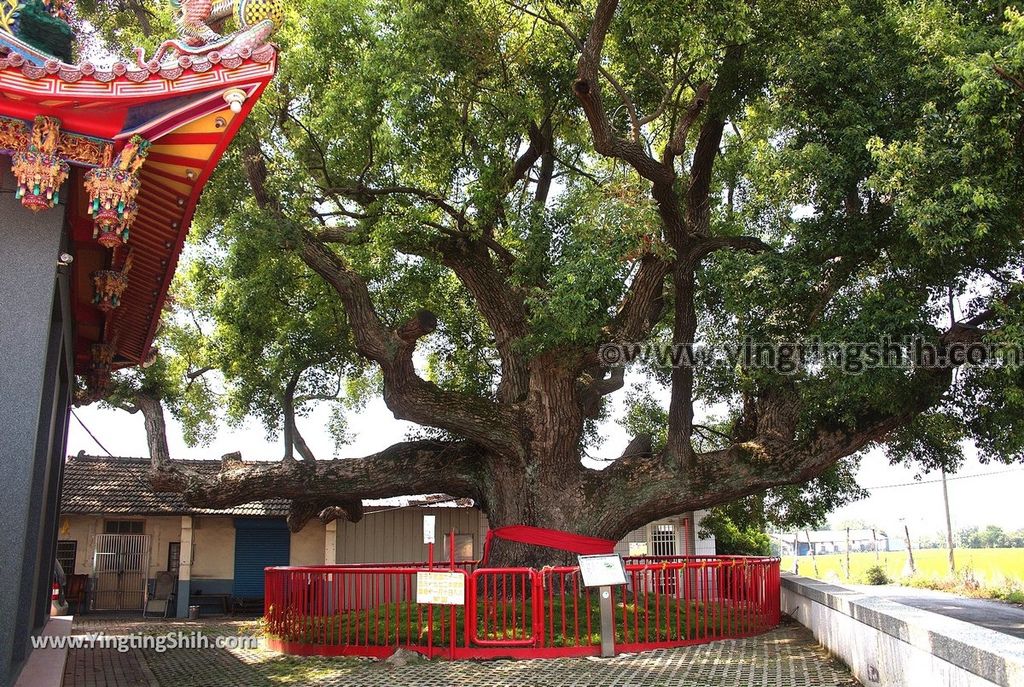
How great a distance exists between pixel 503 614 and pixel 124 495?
13543mm

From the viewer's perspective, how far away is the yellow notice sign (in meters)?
10.5

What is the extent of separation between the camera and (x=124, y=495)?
2069 centimetres

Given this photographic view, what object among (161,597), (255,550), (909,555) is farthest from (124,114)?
(909,555)

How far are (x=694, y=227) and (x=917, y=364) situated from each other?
487cm

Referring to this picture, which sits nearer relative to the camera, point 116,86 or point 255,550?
point 116,86

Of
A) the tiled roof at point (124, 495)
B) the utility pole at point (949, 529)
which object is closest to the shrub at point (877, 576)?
the utility pole at point (949, 529)

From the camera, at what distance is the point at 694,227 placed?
15375mm

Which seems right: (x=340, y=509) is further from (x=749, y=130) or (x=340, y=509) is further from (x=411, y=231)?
(x=749, y=130)

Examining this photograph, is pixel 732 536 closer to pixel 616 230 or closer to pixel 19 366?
pixel 616 230

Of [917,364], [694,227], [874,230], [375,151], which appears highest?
[375,151]

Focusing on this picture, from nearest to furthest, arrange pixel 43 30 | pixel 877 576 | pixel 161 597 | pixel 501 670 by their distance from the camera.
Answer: pixel 43 30
pixel 501 670
pixel 161 597
pixel 877 576

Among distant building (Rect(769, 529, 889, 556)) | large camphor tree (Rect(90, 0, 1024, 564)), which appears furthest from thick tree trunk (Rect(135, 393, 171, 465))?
distant building (Rect(769, 529, 889, 556))

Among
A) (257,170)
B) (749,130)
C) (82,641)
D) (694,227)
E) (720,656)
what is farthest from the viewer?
(749,130)

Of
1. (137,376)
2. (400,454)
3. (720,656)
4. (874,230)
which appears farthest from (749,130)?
(137,376)
